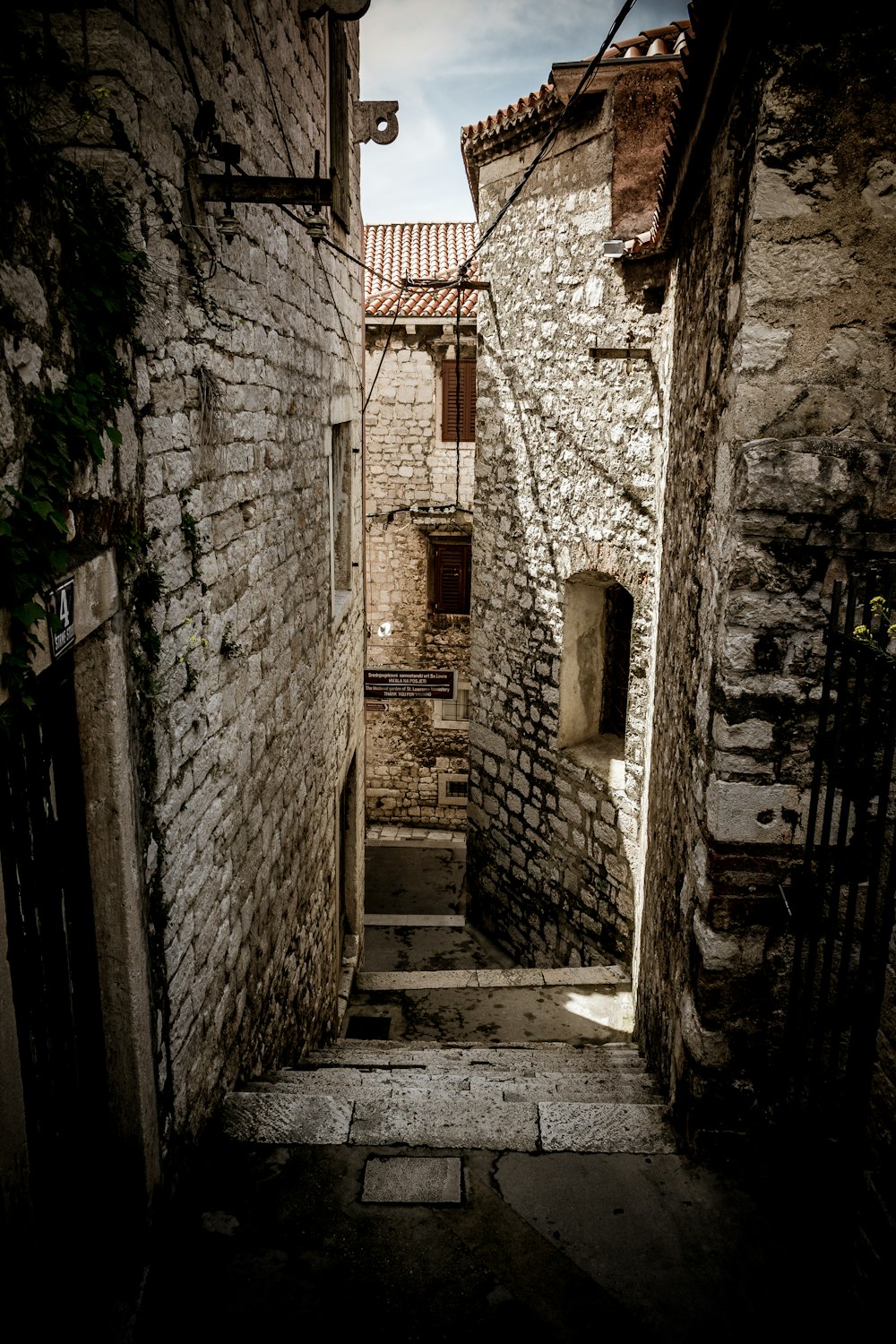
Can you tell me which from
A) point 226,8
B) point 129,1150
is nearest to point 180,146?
point 226,8

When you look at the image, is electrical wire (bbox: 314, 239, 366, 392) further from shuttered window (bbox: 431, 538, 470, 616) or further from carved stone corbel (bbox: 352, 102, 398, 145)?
shuttered window (bbox: 431, 538, 470, 616)

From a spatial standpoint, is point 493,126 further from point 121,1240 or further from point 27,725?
point 121,1240

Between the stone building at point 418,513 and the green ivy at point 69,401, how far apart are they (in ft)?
31.3

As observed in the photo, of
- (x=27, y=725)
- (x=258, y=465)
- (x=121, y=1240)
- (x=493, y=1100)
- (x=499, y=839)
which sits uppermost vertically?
(x=258, y=465)

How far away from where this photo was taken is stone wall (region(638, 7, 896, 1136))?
2.52m

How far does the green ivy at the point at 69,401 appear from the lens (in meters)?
1.71

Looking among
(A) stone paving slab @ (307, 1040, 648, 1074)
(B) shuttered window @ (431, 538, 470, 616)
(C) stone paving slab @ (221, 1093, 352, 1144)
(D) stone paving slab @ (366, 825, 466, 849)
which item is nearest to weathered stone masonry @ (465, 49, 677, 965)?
(A) stone paving slab @ (307, 1040, 648, 1074)

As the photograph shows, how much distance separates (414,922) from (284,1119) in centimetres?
582

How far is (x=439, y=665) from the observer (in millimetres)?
13648

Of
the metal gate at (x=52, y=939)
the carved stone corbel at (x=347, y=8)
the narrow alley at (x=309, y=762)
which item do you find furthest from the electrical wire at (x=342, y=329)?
the metal gate at (x=52, y=939)

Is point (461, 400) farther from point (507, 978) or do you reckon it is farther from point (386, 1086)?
point (386, 1086)

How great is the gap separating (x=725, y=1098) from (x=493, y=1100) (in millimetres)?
957

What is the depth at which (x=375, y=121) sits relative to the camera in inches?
235

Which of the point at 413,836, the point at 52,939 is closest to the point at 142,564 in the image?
the point at 52,939
